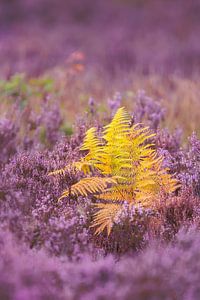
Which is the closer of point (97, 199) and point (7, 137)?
point (97, 199)

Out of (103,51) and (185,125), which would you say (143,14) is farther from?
(185,125)

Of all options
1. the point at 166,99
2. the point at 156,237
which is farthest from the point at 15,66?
the point at 156,237

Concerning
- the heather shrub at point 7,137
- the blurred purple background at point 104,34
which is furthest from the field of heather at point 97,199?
the blurred purple background at point 104,34

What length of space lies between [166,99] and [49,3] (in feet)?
25.7

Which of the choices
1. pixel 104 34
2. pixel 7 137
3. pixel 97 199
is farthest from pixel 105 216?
pixel 104 34

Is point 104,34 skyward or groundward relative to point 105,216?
skyward

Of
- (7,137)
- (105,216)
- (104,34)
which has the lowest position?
(105,216)

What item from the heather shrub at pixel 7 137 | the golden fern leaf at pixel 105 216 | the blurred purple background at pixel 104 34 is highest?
the blurred purple background at pixel 104 34

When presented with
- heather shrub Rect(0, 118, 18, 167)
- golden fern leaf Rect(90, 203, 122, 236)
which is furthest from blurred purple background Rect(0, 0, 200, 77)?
golden fern leaf Rect(90, 203, 122, 236)

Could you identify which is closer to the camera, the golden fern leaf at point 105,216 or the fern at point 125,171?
the golden fern leaf at point 105,216

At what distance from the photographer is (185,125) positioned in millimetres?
6457

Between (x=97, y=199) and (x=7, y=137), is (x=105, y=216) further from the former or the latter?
(x=7, y=137)

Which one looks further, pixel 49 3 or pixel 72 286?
pixel 49 3

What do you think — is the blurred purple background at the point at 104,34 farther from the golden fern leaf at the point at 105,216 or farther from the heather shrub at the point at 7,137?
the golden fern leaf at the point at 105,216
